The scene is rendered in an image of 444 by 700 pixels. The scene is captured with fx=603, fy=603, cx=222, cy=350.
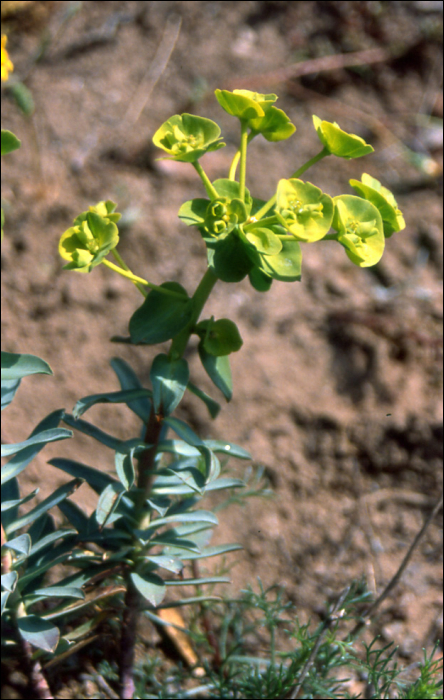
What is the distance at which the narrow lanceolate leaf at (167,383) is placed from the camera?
1055mm

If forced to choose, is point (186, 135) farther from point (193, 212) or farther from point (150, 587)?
point (150, 587)

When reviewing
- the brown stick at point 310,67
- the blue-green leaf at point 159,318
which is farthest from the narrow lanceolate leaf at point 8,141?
the brown stick at point 310,67

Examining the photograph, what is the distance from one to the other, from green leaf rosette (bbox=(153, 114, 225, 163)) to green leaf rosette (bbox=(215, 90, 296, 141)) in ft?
0.14

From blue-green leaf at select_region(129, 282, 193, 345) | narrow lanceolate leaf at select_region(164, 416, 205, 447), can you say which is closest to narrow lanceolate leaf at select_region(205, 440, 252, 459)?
narrow lanceolate leaf at select_region(164, 416, 205, 447)

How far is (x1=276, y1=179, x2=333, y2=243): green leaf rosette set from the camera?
86 centimetres

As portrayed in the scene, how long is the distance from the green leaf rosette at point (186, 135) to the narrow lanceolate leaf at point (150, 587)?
85 cm

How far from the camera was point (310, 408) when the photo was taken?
2.08m

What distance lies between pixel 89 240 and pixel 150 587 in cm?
73

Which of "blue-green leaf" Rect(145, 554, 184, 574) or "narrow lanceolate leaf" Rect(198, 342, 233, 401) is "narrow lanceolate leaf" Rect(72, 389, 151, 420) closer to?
"narrow lanceolate leaf" Rect(198, 342, 233, 401)

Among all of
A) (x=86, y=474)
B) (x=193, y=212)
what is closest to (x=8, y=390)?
(x=86, y=474)

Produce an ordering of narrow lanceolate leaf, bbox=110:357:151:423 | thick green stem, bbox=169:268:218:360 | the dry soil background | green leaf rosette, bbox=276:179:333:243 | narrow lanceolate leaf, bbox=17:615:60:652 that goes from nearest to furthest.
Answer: green leaf rosette, bbox=276:179:333:243 < thick green stem, bbox=169:268:218:360 < narrow lanceolate leaf, bbox=17:615:60:652 < narrow lanceolate leaf, bbox=110:357:151:423 < the dry soil background

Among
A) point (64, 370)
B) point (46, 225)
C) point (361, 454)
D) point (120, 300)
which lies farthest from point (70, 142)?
point (361, 454)

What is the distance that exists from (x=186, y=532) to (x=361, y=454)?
84 cm

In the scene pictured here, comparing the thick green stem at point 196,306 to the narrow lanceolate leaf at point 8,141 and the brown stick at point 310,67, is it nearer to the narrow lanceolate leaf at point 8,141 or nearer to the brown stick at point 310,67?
the narrow lanceolate leaf at point 8,141
